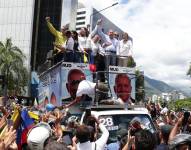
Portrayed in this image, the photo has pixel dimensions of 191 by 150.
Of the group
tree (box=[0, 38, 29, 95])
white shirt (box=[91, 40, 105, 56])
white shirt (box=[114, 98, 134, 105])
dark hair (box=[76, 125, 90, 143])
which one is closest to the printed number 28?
white shirt (box=[114, 98, 134, 105])

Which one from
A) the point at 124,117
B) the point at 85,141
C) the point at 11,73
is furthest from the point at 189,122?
the point at 11,73

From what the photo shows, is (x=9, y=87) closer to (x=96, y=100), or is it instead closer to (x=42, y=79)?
(x=42, y=79)

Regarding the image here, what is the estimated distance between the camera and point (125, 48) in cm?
1252

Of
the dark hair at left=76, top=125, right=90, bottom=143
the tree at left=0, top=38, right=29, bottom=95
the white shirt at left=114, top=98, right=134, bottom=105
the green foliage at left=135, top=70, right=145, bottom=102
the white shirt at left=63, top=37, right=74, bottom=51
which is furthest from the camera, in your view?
the tree at left=0, top=38, right=29, bottom=95

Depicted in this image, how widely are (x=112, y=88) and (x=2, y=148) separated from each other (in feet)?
22.2

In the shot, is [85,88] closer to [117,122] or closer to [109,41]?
[117,122]

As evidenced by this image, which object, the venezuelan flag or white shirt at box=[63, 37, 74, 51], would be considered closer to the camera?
the venezuelan flag

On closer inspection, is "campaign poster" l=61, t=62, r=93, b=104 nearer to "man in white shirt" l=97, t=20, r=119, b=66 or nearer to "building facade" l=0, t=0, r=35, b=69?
"man in white shirt" l=97, t=20, r=119, b=66

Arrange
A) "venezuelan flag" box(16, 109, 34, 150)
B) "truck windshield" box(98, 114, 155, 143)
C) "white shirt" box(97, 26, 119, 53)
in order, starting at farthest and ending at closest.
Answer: "white shirt" box(97, 26, 119, 53), "truck windshield" box(98, 114, 155, 143), "venezuelan flag" box(16, 109, 34, 150)

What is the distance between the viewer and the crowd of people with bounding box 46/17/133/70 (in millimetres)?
11344

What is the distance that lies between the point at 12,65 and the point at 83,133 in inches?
2008

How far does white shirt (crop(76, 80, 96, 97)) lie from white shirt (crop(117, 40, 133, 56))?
2.58 metres

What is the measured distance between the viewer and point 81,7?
13275cm

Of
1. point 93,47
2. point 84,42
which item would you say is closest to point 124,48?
point 93,47
